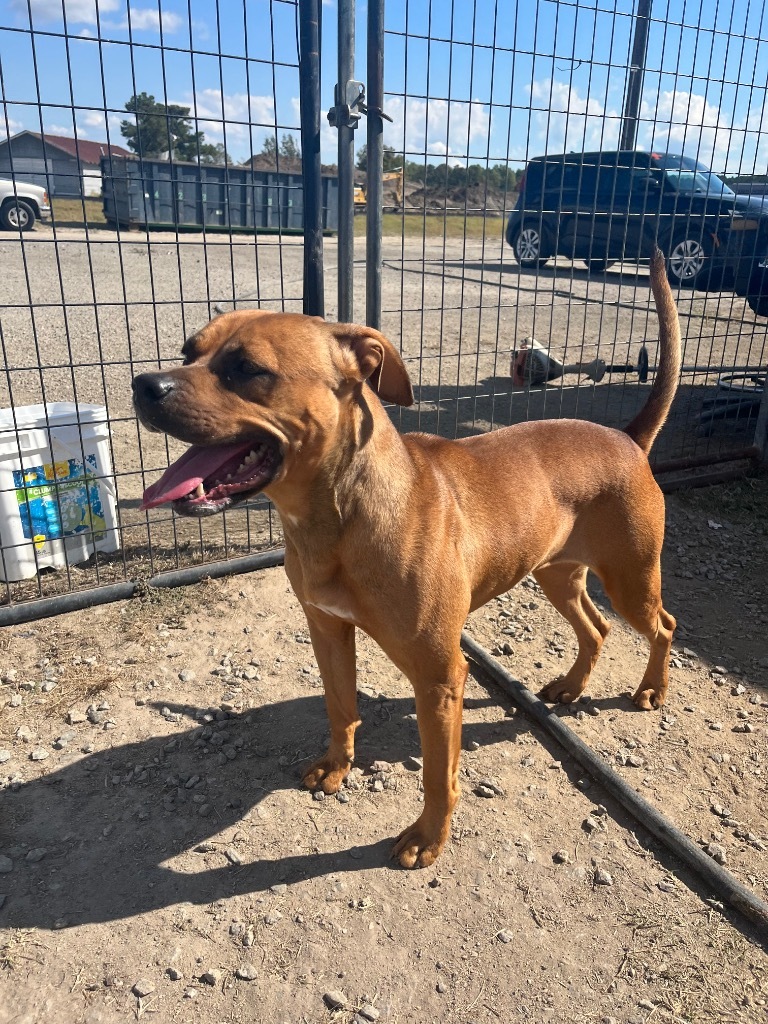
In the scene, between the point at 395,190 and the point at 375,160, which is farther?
the point at 395,190

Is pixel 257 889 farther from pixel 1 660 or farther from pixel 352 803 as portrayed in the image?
pixel 1 660

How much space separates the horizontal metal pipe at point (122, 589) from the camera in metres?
4.03

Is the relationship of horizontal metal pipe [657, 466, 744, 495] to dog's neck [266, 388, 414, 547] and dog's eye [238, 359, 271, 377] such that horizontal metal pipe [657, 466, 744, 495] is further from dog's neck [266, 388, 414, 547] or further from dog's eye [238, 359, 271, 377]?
dog's eye [238, 359, 271, 377]

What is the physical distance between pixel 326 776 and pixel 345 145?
326 cm

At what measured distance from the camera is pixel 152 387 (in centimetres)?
208

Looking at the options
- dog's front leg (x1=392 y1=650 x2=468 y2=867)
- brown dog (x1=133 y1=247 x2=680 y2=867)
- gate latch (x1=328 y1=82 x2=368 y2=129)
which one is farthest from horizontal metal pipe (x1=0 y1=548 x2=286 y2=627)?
gate latch (x1=328 y1=82 x2=368 y2=129)

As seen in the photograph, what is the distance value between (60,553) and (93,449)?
0.68 metres

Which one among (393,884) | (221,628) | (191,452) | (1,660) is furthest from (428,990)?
(1,660)

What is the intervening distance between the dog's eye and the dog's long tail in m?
1.97

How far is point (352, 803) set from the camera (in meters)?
2.99

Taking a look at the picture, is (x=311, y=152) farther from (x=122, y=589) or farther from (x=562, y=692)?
(x=562, y=692)

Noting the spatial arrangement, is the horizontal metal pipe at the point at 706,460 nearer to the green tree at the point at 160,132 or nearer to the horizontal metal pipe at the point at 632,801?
the horizontal metal pipe at the point at 632,801

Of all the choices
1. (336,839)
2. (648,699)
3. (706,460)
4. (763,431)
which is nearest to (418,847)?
(336,839)

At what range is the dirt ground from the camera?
225cm
